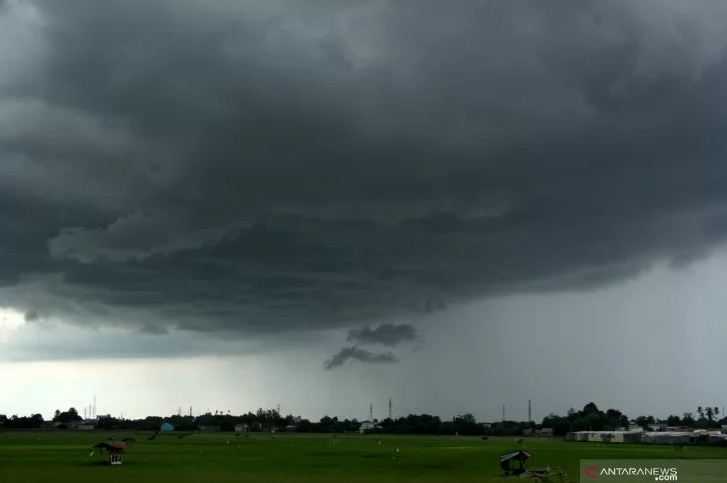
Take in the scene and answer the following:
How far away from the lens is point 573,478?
6150 cm

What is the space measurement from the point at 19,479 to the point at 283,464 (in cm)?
3032

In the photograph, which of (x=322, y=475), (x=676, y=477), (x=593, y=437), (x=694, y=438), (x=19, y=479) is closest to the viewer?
(x=676, y=477)

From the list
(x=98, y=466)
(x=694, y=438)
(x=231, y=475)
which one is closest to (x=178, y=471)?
(x=231, y=475)

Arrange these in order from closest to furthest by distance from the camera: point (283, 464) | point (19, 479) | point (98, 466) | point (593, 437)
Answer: point (19, 479) < point (98, 466) < point (283, 464) < point (593, 437)

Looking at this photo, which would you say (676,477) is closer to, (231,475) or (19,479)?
(231,475)

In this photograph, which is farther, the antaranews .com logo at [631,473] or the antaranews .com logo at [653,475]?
the antaranews .com logo at [631,473]

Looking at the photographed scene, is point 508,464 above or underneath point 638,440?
above

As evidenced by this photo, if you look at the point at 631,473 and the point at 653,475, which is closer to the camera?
the point at 653,475

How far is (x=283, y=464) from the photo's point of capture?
281 ft

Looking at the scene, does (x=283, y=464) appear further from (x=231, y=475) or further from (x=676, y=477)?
(x=676, y=477)

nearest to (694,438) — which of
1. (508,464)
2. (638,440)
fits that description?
(638,440)

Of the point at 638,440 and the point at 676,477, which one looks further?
the point at 638,440

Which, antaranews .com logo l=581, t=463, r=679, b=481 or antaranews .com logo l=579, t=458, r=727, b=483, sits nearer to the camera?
antaranews .com logo l=579, t=458, r=727, b=483

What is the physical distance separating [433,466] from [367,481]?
21937mm
